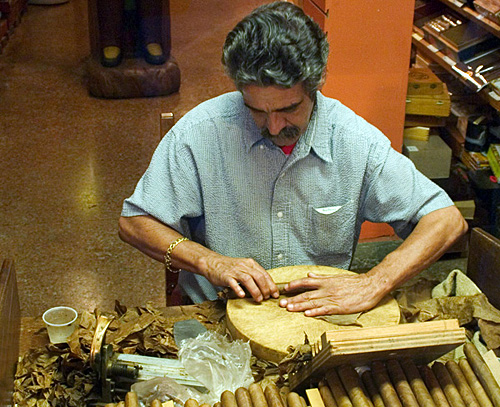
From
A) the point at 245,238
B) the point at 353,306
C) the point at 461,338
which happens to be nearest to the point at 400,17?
the point at 245,238

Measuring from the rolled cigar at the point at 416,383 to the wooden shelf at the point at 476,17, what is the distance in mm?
2605

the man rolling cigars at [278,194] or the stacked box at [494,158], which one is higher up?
the man rolling cigars at [278,194]

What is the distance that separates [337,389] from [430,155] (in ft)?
8.85

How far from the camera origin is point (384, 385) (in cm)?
→ 140

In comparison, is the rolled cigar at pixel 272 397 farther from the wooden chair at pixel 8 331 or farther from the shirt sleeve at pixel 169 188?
the shirt sleeve at pixel 169 188

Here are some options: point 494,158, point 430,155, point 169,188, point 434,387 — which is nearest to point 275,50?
point 169,188

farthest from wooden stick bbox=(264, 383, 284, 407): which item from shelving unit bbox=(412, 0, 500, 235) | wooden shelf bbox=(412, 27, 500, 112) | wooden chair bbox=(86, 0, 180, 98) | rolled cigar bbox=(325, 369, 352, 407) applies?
wooden chair bbox=(86, 0, 180, 98)

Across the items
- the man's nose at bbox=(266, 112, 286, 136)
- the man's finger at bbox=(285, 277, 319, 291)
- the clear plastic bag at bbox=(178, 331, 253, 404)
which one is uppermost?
the man's nose at bbox=(266, 112, 286, 136)

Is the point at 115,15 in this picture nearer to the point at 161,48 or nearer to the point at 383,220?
the point at 161,48

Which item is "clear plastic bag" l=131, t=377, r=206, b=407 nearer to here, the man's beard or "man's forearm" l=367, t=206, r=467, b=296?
"man's forearm" l=367, t=206, r=467, b=296

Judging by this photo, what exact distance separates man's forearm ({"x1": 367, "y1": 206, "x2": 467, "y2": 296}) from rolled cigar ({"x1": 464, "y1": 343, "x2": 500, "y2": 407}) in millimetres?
389

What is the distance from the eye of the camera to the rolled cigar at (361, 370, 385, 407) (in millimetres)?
1383

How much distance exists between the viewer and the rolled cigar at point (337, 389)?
1.38m

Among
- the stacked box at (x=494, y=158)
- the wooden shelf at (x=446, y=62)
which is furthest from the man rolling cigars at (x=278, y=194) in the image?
the stacked box at (x=494, y=158)
